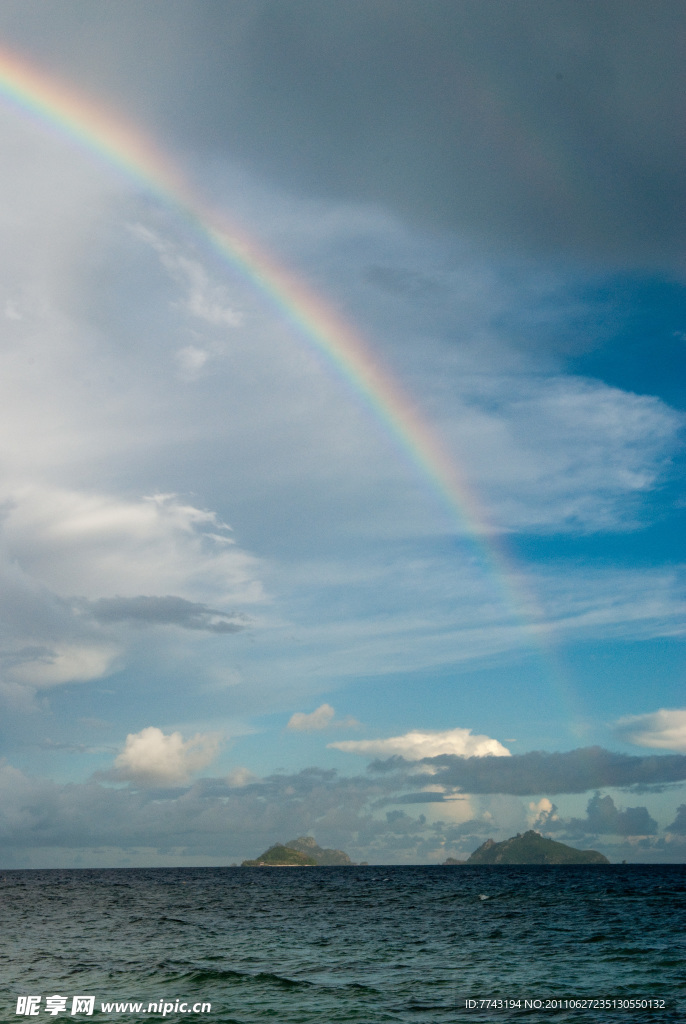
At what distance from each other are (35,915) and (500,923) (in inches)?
1886

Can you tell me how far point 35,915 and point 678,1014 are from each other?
71.4 m

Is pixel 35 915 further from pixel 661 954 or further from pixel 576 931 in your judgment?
pixel 661 954

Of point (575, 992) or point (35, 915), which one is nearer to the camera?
point (575, 992)

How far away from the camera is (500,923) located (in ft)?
213

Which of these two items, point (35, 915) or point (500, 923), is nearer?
point (500, 923)

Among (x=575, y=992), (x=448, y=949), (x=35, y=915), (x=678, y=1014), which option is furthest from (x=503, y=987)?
(x=35, y=915)

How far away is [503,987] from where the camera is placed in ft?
111

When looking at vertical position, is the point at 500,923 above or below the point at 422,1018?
below

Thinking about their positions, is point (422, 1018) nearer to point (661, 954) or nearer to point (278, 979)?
point (278, 979)

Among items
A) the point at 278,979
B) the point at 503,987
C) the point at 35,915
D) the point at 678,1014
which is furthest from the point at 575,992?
the point at 35,915

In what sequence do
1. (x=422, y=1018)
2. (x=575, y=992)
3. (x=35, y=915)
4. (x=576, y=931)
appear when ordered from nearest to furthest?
1. (x=422, y=1018)
2. (x=575, y=992)
3. (x=576, y=931)
4. (x=35, y=915)

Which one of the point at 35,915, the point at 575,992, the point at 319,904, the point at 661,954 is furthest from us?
the point at 319,904

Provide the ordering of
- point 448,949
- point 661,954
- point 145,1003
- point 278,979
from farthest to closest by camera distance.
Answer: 1. point 448,949
2. point 661,954
3. point 278,979
4. point 145,1003

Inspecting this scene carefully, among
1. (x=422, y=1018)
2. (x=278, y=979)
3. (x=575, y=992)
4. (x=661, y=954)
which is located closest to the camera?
(x=422, y=1018)
